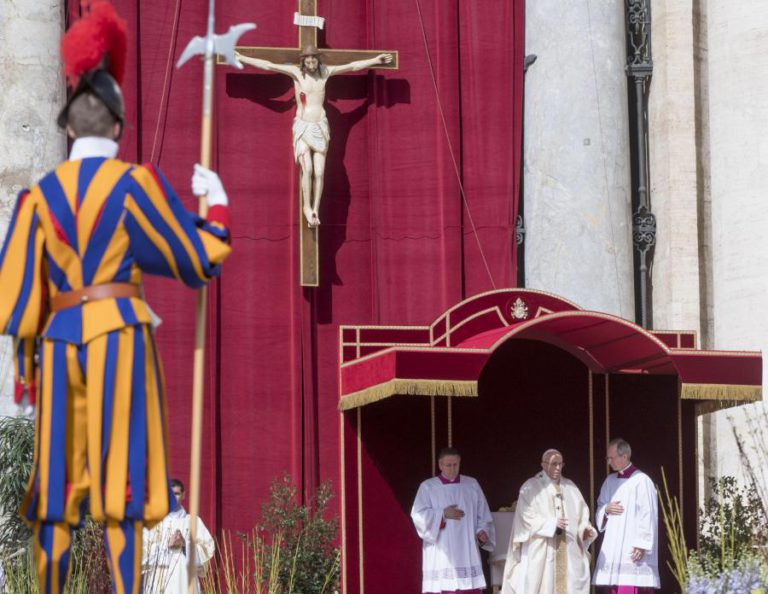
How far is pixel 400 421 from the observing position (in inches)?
557

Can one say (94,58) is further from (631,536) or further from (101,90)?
(631,536)

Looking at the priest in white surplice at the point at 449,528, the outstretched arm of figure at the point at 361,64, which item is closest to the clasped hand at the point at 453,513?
the priest in white surplice at the point at 449,528

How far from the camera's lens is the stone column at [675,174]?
16.3 meters

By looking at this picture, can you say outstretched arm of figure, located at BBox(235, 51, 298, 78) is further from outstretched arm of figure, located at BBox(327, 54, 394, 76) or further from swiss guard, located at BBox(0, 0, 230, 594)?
swiss guard, located at BBox(0, 0, 230, 594)

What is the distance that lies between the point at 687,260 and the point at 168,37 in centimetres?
523

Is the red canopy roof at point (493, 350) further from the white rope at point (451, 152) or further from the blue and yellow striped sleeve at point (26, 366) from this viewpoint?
the blue and yellow striped sleeve at point (26, 366)

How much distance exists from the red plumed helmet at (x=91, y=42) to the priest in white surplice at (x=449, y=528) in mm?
7252

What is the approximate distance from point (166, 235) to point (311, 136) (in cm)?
870

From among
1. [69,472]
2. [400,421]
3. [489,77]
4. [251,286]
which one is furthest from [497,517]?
[69,472]

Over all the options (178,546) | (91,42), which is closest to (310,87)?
(178,546)

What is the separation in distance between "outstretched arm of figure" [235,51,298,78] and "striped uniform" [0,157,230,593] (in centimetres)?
855

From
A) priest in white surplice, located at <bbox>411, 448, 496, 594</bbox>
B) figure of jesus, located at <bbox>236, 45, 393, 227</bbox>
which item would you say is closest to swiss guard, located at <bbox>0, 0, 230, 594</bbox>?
priest in white surplice, located at <bbox>411, 448, 496, 594</bbox>

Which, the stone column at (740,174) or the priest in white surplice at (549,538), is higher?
the stone column at (740,174)

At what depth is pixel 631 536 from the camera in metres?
13.6
